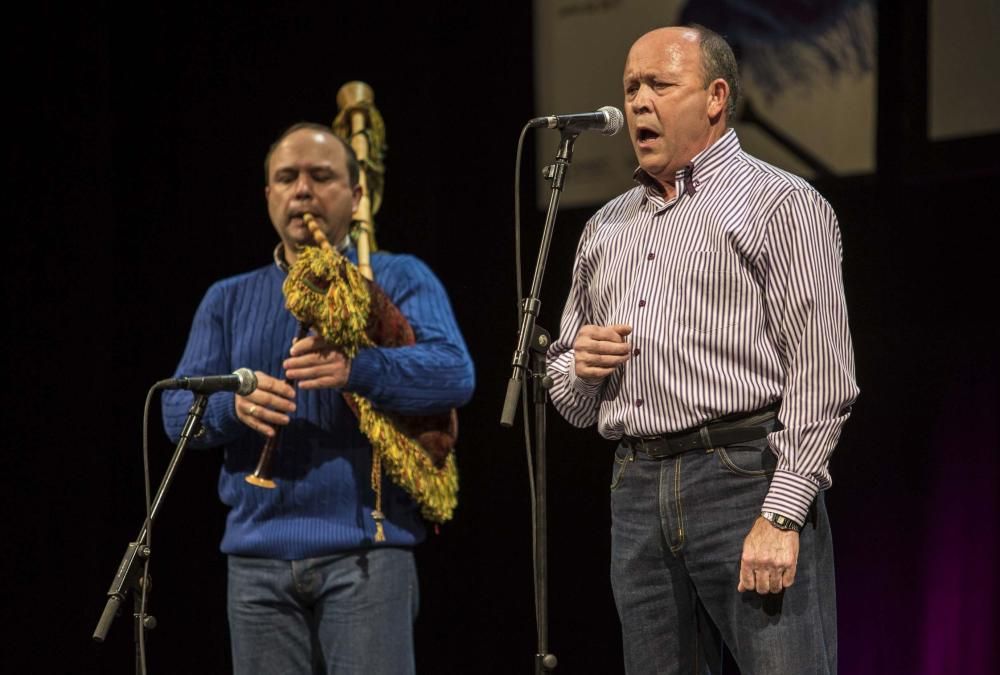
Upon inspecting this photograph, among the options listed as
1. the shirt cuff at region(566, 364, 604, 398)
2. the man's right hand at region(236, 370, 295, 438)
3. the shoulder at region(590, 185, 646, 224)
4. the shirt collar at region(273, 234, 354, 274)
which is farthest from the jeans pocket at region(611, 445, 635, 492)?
the shirt collar at region(273, 234, 354, 274)

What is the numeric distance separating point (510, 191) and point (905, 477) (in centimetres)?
159

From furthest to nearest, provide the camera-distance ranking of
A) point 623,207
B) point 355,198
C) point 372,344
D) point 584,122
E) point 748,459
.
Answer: point 355,198, point 372,344, point 623,207, point 584,122, point 748,459

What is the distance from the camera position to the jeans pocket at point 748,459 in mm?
2131

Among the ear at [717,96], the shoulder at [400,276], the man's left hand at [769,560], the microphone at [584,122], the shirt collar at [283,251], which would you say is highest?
Result: the ear at [717,96]

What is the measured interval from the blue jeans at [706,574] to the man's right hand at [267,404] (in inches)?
32.8

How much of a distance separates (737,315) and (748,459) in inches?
9.7

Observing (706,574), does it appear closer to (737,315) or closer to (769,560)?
(769,560)

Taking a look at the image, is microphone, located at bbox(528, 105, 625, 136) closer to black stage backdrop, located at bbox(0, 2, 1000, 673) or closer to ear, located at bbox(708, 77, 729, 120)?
ear, located at bbox(708, 77, 729, 120)

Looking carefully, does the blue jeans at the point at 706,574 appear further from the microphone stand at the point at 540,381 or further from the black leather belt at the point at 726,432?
the microphone stand at the point at 540,381

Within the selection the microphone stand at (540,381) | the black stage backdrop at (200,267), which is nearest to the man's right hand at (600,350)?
the microphone stand at (540,381)

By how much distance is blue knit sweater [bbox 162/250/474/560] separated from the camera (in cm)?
280

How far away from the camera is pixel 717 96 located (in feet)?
7.63

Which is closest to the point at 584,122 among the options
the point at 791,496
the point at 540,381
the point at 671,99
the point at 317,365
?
the point at 671,99

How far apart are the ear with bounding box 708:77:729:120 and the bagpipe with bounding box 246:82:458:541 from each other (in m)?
0.91
